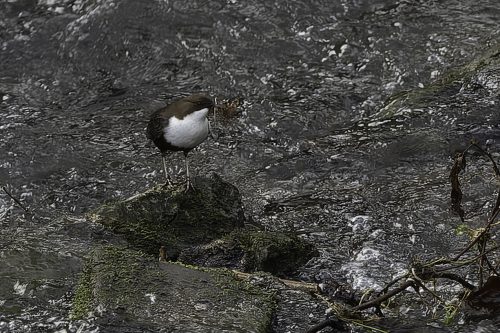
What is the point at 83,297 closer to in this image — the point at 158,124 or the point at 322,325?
the point at 322,325

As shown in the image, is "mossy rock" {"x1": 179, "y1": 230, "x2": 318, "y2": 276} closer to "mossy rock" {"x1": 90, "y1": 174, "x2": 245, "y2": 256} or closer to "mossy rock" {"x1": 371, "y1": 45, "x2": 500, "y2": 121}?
"mossy rock" {"x1": 90, "y1": 174, "x2": 245, "y2": 256}

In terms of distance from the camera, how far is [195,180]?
470 cm

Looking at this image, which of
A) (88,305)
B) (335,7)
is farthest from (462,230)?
(335,7)

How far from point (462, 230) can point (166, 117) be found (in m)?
1.93

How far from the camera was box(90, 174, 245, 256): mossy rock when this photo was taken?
4371 mm

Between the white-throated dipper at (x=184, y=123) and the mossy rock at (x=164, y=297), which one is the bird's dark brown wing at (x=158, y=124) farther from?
the mossy rock at (x=164, y=297)

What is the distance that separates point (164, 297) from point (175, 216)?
106 cm

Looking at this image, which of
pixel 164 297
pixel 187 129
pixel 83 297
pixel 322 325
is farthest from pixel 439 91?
pixel 83 297

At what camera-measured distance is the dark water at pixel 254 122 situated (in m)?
4.54

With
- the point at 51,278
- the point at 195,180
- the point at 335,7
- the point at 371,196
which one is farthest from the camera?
the point at 335,7

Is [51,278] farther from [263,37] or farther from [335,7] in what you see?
[335,7]

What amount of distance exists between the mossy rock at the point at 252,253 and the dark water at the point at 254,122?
137 mm

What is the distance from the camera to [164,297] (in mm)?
3508

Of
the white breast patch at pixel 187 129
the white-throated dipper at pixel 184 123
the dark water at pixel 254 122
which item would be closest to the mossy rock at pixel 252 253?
the dark water at pixel 254 122
